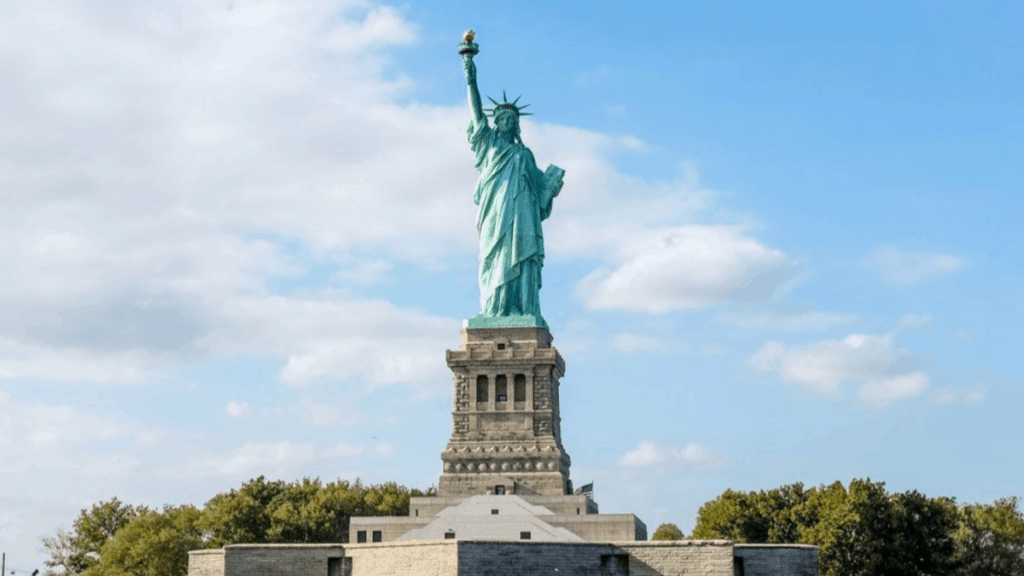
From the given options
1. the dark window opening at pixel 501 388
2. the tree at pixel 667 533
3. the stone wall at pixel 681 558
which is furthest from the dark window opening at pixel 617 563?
the tree at pixel 667 533

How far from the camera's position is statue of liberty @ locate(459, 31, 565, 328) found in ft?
209

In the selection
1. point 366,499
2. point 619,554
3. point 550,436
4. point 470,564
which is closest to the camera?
point 470,564

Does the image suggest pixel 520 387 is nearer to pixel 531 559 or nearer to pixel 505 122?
pixel 505 122

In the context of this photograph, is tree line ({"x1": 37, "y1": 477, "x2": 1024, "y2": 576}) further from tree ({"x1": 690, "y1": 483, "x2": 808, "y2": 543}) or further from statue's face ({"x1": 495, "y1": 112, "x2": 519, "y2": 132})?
statue's face ({"x1": 495, "y1": 112, "x2": 519, "y2": 132})

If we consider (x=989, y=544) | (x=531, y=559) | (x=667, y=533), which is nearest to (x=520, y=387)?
(x=531, y=559)

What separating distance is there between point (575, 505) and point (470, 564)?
1746 centimetres

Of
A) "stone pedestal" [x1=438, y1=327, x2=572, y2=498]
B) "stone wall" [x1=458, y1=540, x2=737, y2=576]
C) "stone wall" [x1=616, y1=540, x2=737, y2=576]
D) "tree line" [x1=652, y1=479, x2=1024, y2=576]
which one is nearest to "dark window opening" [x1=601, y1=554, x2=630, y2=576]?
"stone wall" [x1=458, y1=540, x2=737, y2=576]

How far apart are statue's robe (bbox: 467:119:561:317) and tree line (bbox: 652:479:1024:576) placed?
641 inches

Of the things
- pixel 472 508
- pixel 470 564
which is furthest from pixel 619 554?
pixel 472 508

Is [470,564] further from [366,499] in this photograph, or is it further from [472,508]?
[366,499]

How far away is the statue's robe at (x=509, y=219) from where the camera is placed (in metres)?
63.8

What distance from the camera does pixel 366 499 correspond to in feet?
236

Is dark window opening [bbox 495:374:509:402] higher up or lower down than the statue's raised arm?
lower down

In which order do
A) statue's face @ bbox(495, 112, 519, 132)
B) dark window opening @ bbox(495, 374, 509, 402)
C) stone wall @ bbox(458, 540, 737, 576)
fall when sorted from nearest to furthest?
1. stone wall @ bbox(458, 540, 737, 576)
2. dark window opening @ bbox(495, 374, 509, 402)
3. statue's face @ bbox(495, 112, 519, 132)
